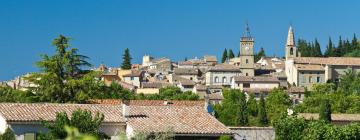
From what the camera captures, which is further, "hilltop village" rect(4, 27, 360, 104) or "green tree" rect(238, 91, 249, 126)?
"hilltop village" rect(4, 27, 360, 104)

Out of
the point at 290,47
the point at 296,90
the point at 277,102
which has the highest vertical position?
the point at 290,47

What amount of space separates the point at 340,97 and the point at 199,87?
31.0m

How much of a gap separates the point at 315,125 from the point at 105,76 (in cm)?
10592

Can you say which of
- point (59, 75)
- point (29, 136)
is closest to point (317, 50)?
point (59, 75)

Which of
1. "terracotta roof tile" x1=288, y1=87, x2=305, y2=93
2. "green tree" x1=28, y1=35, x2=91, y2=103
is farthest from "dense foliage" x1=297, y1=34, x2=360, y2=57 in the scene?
"green tree" x1=28, y1=35, x2=91, y2=103

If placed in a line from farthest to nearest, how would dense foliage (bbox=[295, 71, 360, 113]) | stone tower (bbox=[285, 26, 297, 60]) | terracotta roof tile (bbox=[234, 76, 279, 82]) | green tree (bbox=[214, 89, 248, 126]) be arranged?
1. stone tower (bbox=[285, 26, 297, 60])
2. terracotta roof tile (bbox=[234, 76, 279, 82])
3. dense foliage (bbox=[295, 71, 360, 113])
4. green tree (bbox=[214, 89, 248, 126])

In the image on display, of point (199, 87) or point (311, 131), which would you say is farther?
point (199, 87)

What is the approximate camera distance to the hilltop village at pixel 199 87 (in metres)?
28.4

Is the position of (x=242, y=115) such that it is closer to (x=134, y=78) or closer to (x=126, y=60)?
(x=134, y=78)

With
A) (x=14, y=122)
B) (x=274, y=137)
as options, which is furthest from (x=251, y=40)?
(x=14, y=122)

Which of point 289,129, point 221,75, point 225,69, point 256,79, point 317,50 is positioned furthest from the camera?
point 317,50

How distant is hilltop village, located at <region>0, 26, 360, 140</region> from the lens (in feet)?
93.1

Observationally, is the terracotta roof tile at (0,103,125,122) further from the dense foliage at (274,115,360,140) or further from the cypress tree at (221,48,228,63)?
the cypress tree at (221,48,228,63)

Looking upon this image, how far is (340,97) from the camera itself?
9625cm
